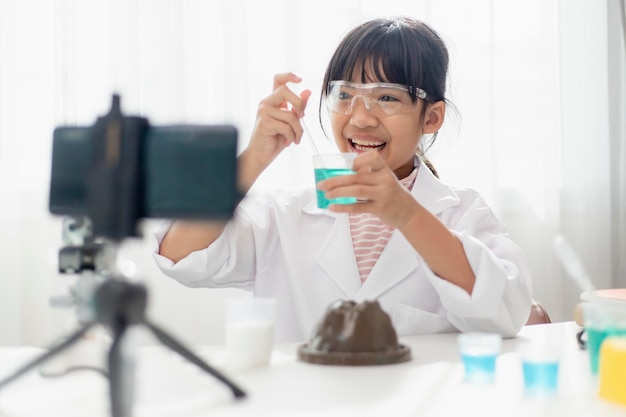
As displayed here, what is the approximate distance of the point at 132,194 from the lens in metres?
0.85

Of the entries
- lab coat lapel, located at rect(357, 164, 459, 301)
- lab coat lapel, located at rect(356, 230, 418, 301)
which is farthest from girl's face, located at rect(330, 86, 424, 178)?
lab coat lapel, located at rect(356, 230, 418, 301)

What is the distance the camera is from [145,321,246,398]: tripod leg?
87cm

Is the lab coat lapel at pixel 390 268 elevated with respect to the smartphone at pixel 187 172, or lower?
lower

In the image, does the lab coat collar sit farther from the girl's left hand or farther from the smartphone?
the smartphone

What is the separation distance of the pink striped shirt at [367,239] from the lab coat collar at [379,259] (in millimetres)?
27

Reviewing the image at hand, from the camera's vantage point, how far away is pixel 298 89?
2711mm

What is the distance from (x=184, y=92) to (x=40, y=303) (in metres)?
0.83

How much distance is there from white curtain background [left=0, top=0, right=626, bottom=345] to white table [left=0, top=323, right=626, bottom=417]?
1.36 metres

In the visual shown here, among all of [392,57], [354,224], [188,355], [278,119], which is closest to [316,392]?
[188,355]

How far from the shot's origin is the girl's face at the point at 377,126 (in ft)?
5.82

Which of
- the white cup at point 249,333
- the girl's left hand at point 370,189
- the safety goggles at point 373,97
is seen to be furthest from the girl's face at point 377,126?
the white cup at point 249,333

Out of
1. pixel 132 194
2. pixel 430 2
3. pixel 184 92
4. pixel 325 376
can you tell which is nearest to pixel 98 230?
pixel 132 194

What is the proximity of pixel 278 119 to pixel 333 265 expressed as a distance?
36 centimetres

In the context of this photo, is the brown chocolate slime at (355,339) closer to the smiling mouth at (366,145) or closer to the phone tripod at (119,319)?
the phone tripod at (119,319)
